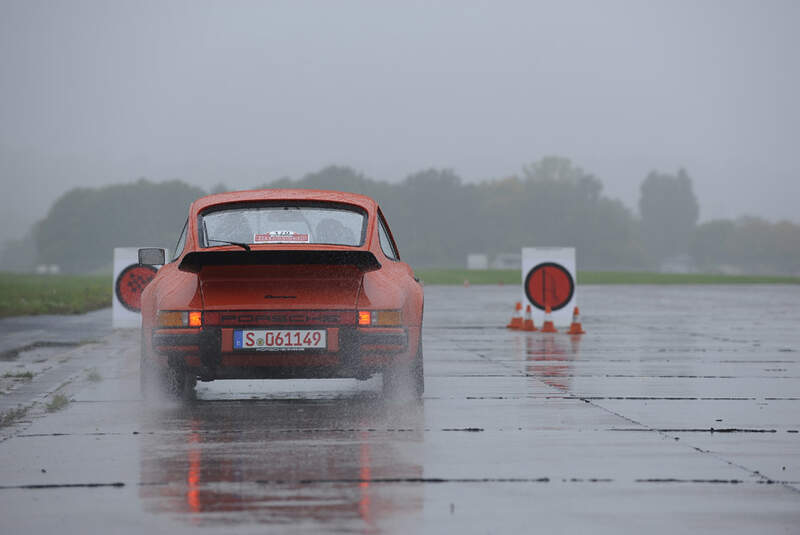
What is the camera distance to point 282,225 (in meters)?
8.67

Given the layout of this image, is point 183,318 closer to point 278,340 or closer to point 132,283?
point 278,340

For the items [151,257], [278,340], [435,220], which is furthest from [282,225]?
[435,220]

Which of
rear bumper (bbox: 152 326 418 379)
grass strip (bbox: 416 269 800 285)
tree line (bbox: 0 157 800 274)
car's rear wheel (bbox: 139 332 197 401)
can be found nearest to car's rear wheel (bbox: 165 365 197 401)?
car's rear wheel (bbox: 139 332 197 401)

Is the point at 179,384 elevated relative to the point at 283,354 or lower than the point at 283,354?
lower

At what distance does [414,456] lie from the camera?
6375mm

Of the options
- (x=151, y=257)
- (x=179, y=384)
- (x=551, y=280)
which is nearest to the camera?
(x=179, y=384)

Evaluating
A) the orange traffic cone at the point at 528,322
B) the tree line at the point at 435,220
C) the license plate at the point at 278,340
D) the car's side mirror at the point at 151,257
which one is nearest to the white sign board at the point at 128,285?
the orange traffic cone at the point at 528,322

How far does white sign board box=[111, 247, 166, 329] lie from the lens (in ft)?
60.5

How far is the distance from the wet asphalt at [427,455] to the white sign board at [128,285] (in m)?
6.72

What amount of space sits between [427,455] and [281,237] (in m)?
2.77

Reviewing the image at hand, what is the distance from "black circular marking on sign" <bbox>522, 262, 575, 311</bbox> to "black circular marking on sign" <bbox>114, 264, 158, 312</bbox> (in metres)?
6.17

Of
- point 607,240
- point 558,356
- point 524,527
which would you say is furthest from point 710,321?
point 607,240

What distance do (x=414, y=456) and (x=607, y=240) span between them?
160 m

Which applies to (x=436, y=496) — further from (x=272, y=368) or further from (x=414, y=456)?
(x=272, y=368)
